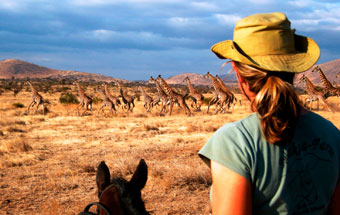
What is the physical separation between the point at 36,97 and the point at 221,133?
808 inches

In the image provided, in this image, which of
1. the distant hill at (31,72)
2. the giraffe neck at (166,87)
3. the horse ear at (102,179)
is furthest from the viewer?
the distant hill at (31,72)

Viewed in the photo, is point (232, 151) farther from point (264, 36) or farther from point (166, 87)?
point (166, 87)

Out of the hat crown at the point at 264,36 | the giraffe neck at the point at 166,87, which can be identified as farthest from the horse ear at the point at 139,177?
the giraffe neck at the point at 166,87

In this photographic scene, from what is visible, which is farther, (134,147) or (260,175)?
(134,147)

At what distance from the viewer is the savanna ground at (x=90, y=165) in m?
5.30

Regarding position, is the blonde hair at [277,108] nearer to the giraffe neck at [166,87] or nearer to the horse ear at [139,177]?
the horse ear at [139,177]

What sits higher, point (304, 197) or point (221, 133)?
point (221, 133)

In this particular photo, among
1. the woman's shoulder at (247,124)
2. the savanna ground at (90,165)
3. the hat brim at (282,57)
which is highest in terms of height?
the hat brim at (282,57)

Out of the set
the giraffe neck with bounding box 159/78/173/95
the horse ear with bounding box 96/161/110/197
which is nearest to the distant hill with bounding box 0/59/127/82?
the giraffe neck with bounding box 159/78/173/95

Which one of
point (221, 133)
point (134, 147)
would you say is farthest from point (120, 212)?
point (134, 147)

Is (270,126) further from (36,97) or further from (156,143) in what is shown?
(36,97)

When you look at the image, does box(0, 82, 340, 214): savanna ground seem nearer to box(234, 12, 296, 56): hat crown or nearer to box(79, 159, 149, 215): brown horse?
box(79, 159, 149, 215): brown horse

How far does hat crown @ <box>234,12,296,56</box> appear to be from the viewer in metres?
1.36

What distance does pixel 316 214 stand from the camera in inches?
54.3
